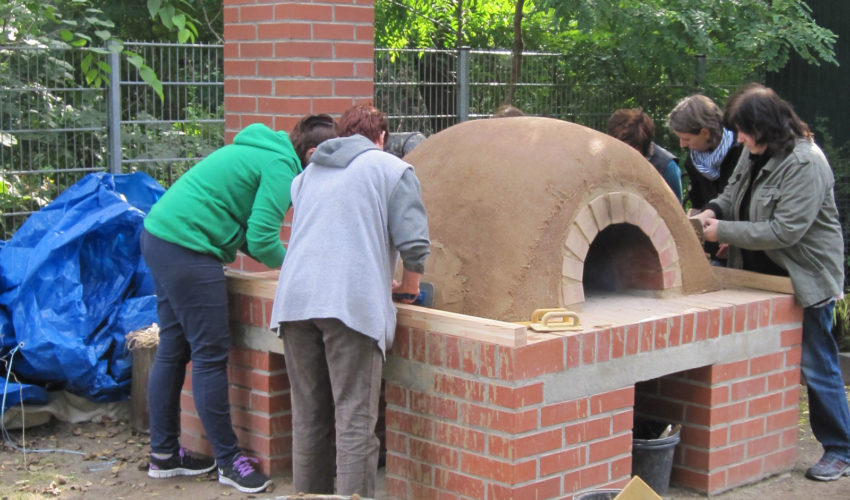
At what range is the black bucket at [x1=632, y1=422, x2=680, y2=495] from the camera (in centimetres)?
439

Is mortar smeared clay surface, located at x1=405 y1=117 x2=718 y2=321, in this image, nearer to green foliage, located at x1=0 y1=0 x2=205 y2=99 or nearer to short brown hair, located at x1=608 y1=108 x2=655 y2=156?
short brown hair, located at x1=608 y1=108 x2=655 y2=156

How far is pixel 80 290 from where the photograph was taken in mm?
5785

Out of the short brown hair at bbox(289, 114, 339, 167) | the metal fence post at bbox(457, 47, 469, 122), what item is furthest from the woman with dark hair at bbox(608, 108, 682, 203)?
the metal fence post at bbox(457, 47, 469, 122)

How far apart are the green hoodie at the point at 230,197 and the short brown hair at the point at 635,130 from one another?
85.8 inches

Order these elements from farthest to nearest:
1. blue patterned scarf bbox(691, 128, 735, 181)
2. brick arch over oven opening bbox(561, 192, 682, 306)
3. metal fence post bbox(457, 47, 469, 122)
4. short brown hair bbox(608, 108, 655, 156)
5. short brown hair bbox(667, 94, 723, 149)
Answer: metal fence post bbox(457, 47, 469, 122)
short brown hair bbox(608, 108, 655, 156)
blue patterned scarf bbox(691, 128, 735, 181)
short brown hair bbox(667, 94, 723, 149)
brick arch over oven opening bbox(561, 192, 682, 306)

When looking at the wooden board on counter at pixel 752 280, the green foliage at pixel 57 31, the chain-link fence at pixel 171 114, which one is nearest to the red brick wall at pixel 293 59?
the green foliage at pixel 57 31

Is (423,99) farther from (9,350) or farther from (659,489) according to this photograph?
(659,489)

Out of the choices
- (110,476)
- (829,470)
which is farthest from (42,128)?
(829,470)

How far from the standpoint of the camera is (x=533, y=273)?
4.16 metres

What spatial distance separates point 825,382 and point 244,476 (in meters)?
2.78

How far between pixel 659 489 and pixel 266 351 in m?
1.85

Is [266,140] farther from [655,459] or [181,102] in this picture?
[181,102]

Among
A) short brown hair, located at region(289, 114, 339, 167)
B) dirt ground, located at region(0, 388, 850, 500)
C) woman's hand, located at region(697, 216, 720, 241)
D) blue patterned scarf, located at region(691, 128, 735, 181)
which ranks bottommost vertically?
dirt ground, located at region(0, 388, 850, 500)

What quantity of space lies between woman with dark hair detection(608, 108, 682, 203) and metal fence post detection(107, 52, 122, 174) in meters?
3.36
